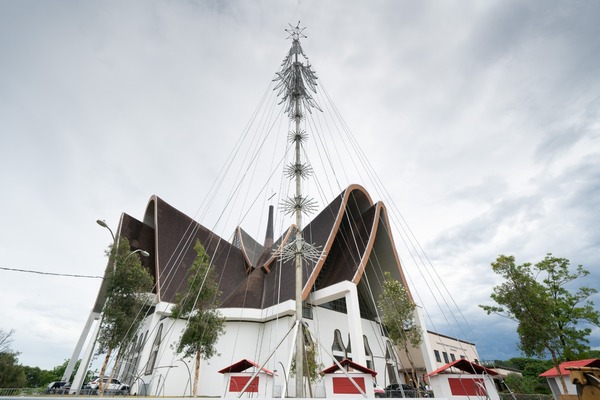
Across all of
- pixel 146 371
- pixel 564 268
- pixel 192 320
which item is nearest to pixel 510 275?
pixel 564 268

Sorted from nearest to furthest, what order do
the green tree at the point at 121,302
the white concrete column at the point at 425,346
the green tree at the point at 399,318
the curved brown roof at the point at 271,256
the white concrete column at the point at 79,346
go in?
the green tree at the point at 121,302, the green tree at the point at 399,318, the white concrete column at the point at 425,346, the white concrete column at the point at 79,346, the curved brown roof at the point at 271,256

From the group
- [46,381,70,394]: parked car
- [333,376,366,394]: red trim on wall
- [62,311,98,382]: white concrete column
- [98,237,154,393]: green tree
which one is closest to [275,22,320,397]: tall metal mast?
[333,376,366,394]: red trim on wall

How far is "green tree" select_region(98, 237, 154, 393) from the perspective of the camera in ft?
60.8

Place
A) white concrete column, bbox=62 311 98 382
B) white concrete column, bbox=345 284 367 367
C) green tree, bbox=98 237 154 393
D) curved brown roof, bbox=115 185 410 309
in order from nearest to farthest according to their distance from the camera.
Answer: green tree, bbox=98 237 154 393, white concrete column, bbox=345 284 367 367, white concrete column, bbox=62 311 98 382, curved brown roof, bbox=115 185 410 309

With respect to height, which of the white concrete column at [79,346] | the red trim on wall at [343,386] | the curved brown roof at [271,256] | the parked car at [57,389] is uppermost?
the curved brown roof at [271,256]

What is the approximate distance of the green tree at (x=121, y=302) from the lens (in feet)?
60.8

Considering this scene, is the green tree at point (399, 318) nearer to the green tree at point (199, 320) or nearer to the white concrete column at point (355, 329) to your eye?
the white concrete column at point (355, 329)

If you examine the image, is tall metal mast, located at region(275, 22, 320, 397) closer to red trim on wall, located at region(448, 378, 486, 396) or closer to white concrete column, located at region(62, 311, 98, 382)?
red trim on wall, located at region(448, 378, 486, 396)

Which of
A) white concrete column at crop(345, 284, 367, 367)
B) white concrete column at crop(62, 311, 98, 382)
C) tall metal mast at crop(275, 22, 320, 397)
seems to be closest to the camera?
tall metal mast at crop(275, 22, 320, 397)

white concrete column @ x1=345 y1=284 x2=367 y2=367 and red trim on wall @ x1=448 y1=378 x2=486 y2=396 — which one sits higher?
white concrete column @ x1=345 y1=284 x2=367 y2=367

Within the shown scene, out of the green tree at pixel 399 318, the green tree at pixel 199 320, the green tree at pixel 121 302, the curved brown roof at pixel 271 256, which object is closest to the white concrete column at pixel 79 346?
the curved brown roof at pixel 271 256

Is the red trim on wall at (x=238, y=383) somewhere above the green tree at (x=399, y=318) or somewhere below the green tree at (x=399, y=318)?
below

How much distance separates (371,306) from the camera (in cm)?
3331

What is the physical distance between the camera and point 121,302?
19.2 m
